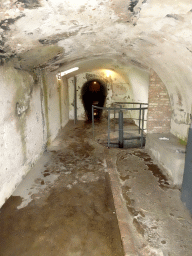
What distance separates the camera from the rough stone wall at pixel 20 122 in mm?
3426

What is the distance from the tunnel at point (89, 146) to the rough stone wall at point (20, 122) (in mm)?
21

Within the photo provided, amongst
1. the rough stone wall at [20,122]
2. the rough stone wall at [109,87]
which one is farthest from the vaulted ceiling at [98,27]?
the rough stone wall at [109,87]

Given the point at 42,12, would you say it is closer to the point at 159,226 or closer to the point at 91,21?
the point at 91,21

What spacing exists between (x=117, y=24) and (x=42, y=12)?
1.16m

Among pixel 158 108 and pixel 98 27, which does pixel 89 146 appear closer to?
pixel 158 108

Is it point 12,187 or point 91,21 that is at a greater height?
point 91,21

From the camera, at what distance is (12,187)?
12.4ft

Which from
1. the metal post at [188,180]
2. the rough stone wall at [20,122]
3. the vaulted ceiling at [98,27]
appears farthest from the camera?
the rough stone wall at [20,122]

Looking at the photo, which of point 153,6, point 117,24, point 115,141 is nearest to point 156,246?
point 153,6

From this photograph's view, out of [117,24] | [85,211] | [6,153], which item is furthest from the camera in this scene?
[6,153]

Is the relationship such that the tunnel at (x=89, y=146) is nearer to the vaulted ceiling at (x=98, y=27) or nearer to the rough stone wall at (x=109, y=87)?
the vaulted ceiling at (x=98, y=27)

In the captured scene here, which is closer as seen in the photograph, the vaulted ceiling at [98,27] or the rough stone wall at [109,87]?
the vaulted ceiling at [98,27]

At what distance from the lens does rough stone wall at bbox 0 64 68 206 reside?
3.43 meters

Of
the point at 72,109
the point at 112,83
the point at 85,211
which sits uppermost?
the point at 112,83
